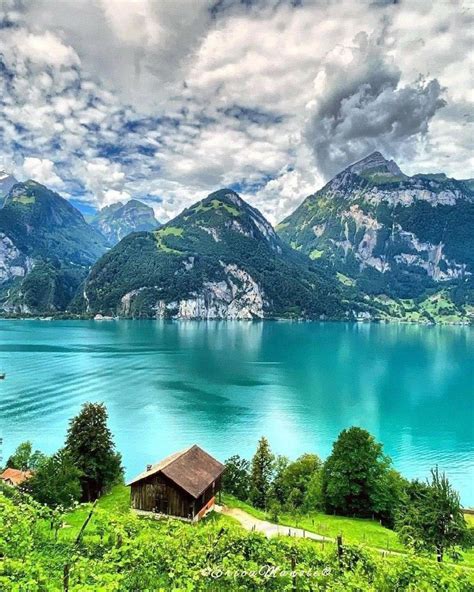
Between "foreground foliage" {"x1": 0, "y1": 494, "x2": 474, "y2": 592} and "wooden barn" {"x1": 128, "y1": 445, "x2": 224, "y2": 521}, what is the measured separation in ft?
60.3

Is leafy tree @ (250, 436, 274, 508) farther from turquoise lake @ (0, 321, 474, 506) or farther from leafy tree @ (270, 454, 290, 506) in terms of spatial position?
turquoise lake @ (0, 321, 474, 506)

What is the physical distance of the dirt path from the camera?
27.2 meters

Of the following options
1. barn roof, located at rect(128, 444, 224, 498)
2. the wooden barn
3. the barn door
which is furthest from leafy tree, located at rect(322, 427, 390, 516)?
the barn door

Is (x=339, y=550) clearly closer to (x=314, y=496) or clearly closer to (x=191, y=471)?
(x=191, y=471)

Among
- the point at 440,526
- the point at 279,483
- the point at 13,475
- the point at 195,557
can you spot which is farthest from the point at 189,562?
the point at 13,475

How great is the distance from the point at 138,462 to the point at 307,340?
141 meters

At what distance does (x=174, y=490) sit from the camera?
98.8 ft

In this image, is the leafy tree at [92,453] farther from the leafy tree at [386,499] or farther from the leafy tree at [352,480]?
the leafy tree at [386,499]

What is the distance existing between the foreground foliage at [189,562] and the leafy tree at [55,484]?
20046 millimetres

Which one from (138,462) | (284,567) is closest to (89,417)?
(138,462)

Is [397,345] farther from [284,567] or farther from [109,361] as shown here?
[284,567]

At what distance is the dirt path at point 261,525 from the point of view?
27.2 m

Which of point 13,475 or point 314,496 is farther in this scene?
point 13,475

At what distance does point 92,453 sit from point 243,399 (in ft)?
151
